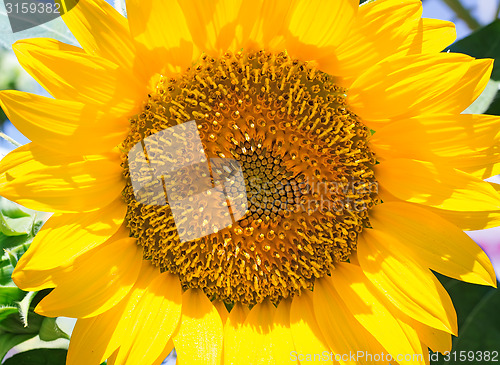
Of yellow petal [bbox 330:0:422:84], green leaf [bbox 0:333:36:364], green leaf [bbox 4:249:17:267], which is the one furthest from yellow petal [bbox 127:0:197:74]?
green leaf [bbox 0:333:36:364]

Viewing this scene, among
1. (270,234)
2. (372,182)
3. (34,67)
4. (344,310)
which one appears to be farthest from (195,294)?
(34,67)

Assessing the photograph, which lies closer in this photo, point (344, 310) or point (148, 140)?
point (148, 140)

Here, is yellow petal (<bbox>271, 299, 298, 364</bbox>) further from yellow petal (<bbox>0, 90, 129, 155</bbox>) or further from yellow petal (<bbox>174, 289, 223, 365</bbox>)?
yellow petal (<bbox>0, 90, 129, 155</bbox>)

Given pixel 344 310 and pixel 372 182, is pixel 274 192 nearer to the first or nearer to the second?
pixel 372 182

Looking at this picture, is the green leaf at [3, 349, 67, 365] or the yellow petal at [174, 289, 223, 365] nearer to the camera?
the yellow petal at [174, 289, 223, 365]

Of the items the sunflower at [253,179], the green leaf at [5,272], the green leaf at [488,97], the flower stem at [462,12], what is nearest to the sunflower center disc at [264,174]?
the sunflower at [253,179]

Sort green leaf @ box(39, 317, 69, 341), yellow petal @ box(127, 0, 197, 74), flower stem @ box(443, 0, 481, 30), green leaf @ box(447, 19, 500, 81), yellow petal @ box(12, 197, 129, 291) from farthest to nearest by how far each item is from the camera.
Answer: flower stem @ box(443, 0, 481, 30)
green leaf @ box(447, 19, 500, 81)
green leaf @ box(39, 317, 69, 341)
yellow petal @ box(12, 197, 129, 291)
yellow petal @ box(127, 0, 197, 74)

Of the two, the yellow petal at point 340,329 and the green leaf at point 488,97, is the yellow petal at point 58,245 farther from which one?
the green leaf at point 488,97
